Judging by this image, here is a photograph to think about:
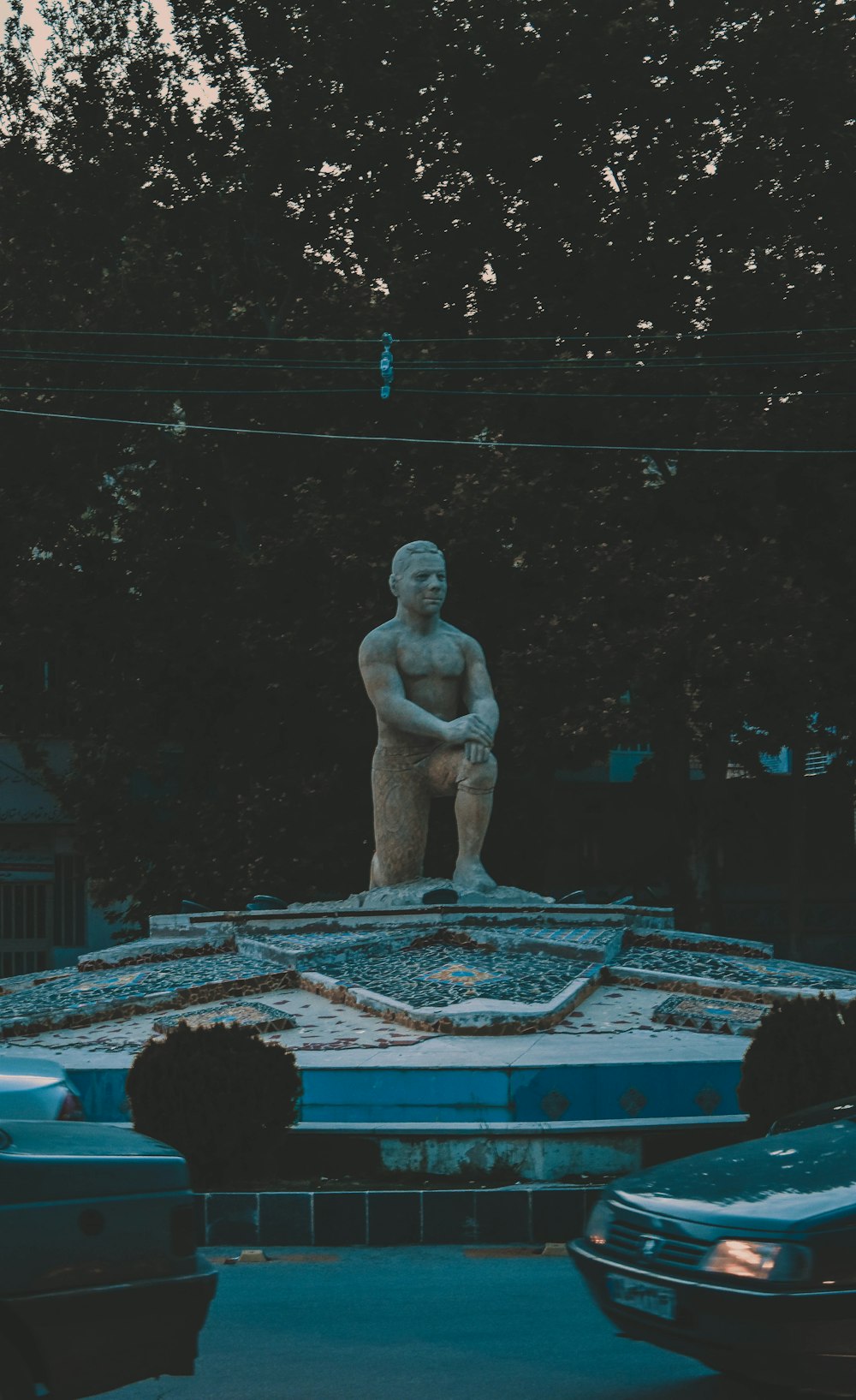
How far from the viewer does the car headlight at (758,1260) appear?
203 inches

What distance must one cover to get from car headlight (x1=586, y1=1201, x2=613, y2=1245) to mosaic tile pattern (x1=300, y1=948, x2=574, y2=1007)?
20.1 ft

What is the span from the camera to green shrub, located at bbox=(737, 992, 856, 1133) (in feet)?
30.4

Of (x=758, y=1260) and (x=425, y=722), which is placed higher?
(x=425, y=722)

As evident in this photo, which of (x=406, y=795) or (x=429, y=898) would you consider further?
(x=406, y=795)

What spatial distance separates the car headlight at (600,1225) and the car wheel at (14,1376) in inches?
74.4

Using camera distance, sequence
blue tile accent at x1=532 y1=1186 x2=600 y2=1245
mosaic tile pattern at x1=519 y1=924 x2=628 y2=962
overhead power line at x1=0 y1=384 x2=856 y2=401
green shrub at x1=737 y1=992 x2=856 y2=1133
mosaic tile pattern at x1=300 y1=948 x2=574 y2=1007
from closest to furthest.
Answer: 1. blue tile accent at x1=532 y1=1186 x2=600 y2=1245
2. green shrub at x1=737 y1=992 x2=856 y2=1133
3. mosaic tile pattern at x1=300 y1=948 x2=574 y2=1007
4. mosaic tile pattern at x1=519 y1=924 x2=628 y2=962
5. overhead power line at x1=0 y1=384 x2=856 y2=401

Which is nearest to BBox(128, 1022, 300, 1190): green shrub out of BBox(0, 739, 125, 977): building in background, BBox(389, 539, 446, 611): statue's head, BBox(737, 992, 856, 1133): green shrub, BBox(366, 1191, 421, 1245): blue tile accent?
BBox(366, 1191, 421, 1245): blue tile accent

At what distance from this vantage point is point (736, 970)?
13.6 m

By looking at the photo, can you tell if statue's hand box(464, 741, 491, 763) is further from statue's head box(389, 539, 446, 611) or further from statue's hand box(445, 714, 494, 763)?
statue's head box(389, 539, 446, 611)

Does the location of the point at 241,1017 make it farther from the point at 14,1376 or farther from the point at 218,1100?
the point at 14,1376

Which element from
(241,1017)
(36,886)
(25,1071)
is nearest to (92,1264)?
(25,1071)

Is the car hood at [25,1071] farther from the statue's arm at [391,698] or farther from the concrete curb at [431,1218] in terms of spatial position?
the statue's arm at [391,698]

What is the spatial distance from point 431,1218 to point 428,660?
8.10 m

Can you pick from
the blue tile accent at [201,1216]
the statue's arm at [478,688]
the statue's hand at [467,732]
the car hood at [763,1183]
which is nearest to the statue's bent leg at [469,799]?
the statue's hand at [467,732]
